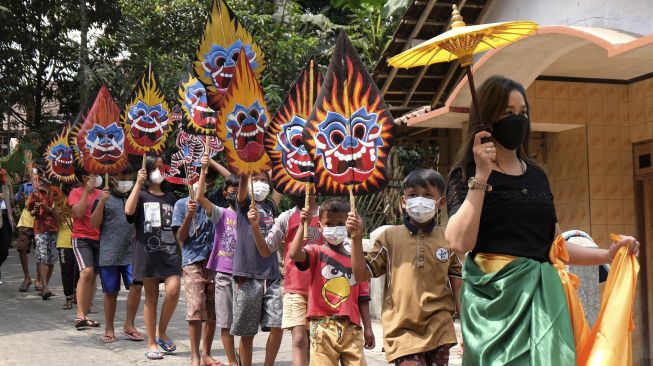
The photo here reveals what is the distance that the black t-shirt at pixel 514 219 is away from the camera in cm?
399

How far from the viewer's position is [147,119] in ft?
29.6

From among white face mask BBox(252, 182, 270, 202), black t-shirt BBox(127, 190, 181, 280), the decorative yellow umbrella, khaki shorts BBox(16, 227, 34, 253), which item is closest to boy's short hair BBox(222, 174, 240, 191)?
white face mask BBox(252, 182, 270, 202)

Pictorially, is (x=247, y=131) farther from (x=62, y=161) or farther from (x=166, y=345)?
(x=62, y=161)

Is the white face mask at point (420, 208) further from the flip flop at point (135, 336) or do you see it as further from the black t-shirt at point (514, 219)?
the flip flop at point (135, 336)

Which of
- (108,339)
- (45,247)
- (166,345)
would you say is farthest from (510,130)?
(45,247)

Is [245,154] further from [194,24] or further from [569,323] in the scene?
[194,24]

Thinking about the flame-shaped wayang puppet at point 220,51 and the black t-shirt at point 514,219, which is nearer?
the black t-shirt at point 514,219

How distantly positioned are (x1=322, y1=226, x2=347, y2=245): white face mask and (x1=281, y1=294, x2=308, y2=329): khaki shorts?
788mm

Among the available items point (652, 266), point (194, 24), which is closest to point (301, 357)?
point (652, 266)

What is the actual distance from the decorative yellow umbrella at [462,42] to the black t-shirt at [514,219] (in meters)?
0.32

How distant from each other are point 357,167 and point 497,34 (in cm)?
126

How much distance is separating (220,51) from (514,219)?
174 inches

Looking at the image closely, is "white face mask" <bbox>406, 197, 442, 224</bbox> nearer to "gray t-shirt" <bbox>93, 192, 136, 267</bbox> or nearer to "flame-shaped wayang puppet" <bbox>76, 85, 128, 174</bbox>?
"flame-shaped wayang puppet" <bbox>76, 85, 128, 174</bbox>

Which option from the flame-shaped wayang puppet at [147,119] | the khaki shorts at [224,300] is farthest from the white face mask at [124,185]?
the khaki shorts at [224,300]
